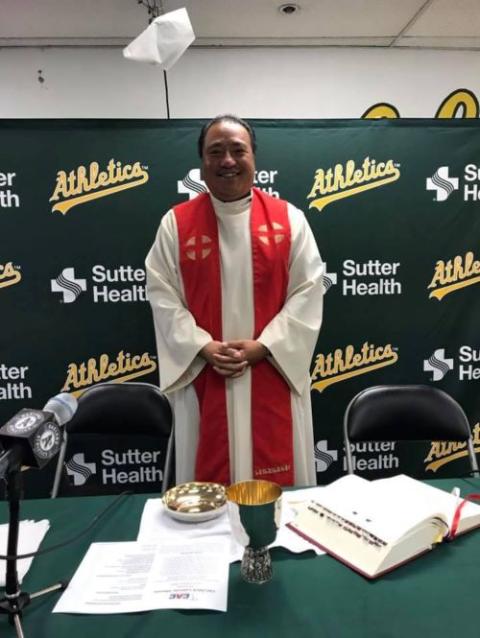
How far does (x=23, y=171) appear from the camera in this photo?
2.30m

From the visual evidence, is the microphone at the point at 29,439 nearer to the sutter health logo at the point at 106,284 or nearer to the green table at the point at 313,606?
the green table at the point at 313,606

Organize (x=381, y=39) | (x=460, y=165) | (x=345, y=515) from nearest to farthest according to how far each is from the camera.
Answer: (x=345, y=515) < (x=460, y=165) < (x=381, y=39)

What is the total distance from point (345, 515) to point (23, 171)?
210 centimetres

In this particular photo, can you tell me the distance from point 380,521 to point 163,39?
1.77 meters

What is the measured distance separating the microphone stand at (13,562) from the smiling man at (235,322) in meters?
0.94

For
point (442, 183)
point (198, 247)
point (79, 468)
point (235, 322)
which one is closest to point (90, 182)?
point (198, 247)

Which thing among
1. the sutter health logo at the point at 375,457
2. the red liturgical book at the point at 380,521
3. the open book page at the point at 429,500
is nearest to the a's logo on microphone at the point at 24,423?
the red liturgical book at the point at 380,521

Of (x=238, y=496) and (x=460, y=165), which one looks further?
(x=460, y=165)

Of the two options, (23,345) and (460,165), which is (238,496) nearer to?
(23,345)

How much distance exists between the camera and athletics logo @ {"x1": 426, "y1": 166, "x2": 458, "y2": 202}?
8.00 feet

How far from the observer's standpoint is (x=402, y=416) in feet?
5.73

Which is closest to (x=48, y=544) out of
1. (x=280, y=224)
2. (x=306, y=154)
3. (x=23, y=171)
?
(x=280, y=224)

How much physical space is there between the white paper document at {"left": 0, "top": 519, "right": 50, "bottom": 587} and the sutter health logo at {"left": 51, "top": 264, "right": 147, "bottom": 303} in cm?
143

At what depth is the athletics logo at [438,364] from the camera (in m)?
2.51
